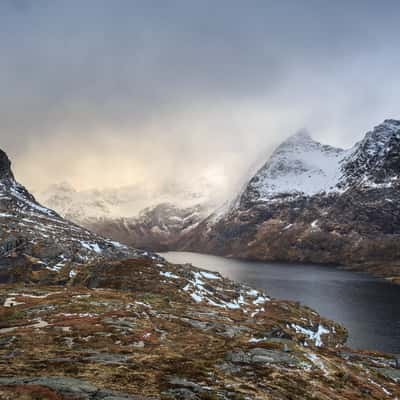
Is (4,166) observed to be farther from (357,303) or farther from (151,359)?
(151,359)

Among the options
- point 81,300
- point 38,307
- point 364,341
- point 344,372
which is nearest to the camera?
point 344,372

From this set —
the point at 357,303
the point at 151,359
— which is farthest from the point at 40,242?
the point at 357,303

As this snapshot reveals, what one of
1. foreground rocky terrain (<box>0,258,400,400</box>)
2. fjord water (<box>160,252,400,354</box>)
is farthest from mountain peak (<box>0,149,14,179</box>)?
foreground rocky terrain (<box>0,258,400,400</box>)

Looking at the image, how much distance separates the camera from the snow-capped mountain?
335 feet

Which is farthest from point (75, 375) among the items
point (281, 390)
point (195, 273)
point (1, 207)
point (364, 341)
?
point (1, 207)

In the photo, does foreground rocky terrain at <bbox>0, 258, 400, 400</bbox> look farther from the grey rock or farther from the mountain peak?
the mountain peak

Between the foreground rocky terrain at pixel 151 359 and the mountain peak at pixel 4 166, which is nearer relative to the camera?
the foreground rocky terrain at pixel 151 359

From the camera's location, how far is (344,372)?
3161cm

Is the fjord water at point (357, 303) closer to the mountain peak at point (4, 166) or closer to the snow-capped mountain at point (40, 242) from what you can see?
the snow-capped mountain at point (40, 242)

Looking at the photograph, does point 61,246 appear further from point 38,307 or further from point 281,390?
point 281,390

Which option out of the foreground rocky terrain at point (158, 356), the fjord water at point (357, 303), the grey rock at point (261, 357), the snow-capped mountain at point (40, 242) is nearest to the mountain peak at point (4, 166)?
the snow-capped mountain at point (40, 242)

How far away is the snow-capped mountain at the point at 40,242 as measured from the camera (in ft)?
335

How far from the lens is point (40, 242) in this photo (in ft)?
365

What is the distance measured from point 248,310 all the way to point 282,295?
181ft
